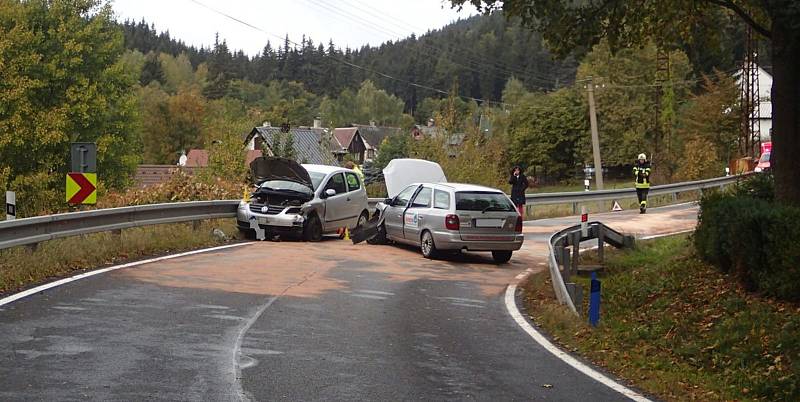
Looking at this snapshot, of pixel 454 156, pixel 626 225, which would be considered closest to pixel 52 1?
pixel 454 156

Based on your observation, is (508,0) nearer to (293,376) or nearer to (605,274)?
(605,274)

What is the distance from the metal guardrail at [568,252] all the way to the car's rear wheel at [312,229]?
607cm

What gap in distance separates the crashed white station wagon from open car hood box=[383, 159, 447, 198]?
280 inches

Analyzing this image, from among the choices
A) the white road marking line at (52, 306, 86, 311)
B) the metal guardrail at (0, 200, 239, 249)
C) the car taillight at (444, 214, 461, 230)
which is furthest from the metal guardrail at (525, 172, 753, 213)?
the white road marking line at (52, 306, 86, 311)

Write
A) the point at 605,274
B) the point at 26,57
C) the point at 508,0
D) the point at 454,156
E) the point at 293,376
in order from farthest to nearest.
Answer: the point at 26,57, the point at 454,156, the point at 605,274, the point at 508,0, the point at 293,376

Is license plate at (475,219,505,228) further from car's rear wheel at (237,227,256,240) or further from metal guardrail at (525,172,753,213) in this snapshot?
metal guardrail at (525,172,753,213)

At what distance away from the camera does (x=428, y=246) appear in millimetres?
17703

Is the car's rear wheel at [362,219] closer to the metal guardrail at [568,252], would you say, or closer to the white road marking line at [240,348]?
the metal guardrail at [568,252]

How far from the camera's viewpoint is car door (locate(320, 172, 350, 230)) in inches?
794

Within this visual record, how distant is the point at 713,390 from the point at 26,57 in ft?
152

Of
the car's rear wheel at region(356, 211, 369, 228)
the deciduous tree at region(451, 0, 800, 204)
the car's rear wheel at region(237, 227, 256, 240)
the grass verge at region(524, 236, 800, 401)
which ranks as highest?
the deciduous tree at region(451, 0, 800, 204)

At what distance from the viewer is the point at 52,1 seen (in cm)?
5056

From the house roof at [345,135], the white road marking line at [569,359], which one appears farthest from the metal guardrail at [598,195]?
the house roof at [345,135]

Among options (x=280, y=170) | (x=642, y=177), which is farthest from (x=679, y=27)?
(x=642, y=177)
